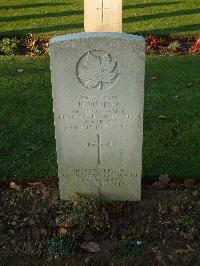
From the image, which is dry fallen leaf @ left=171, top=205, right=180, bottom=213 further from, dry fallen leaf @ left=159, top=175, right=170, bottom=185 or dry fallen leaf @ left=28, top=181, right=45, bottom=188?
dry fallen leaf @ left=28, top=181, right=45, bottom=188

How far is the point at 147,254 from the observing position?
493 cm

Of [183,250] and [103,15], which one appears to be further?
[103,15]

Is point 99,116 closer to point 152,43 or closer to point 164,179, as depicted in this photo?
point 164,179

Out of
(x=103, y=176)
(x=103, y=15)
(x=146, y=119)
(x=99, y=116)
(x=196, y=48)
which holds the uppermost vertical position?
(x=103, y=15)

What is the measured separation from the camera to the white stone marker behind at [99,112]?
4.79 m

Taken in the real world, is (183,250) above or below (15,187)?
below

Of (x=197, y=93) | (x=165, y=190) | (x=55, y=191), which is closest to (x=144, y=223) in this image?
(x=165, y=190)

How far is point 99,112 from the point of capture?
5.12 meters

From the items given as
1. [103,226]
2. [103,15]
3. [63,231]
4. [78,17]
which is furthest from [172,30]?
[63,231]

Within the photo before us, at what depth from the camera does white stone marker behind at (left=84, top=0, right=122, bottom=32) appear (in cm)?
1063

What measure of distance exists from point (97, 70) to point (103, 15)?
6.09 metres

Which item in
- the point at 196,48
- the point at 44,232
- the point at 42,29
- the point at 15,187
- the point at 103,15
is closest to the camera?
the point at 44,232

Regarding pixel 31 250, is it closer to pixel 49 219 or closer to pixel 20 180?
pixel 49 219

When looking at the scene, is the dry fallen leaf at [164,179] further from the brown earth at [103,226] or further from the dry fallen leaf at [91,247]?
Answer: the dry fallen leaf at [91,247]
